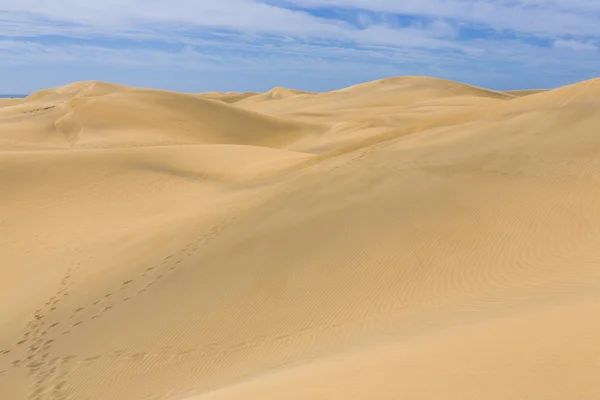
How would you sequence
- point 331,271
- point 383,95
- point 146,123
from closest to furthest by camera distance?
point 331,271 < point 146,123 < point 383,95

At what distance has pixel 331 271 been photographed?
8.48 metres

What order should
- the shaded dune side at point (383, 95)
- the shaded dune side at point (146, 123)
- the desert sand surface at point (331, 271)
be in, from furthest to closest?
the shaded dune side at point (383, 95) → the shaded dune side at point (146, 123) → the desert sand surface at point (331, 271)

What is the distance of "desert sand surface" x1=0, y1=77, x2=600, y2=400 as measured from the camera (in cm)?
474

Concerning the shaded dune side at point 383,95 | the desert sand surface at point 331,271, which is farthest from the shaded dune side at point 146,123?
the shaded dune side at point 383,95

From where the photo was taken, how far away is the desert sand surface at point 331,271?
4737mm

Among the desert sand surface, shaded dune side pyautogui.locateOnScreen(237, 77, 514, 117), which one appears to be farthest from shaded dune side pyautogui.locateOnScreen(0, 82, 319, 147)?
shaded dune side pyautogui.locateOnScreen(237, 77, 514, 117)

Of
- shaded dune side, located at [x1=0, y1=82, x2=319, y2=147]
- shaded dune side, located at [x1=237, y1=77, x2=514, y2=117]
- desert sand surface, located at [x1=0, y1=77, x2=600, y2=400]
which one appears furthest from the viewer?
shaded dune side, located at [x1=237, y1=77, x2=514, y2=117]

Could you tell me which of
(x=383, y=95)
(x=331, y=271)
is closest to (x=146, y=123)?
(x=331, y=271)

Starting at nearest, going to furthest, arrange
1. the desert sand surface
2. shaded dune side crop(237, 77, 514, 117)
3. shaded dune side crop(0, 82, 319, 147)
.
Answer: the desert sand surface < shaded dune side crop(0, 82, 319, 147) < shaded dune side crop(237, 77, 514, 117)

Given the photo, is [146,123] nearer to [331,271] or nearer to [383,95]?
[331,271]

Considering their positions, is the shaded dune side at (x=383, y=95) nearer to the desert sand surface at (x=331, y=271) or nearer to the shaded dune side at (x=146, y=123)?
the shaded dune side at (x=146, y=123)

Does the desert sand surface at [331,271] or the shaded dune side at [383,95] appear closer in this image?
the desert sand surface at [331,271]

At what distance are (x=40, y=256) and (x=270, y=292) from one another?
538 cm

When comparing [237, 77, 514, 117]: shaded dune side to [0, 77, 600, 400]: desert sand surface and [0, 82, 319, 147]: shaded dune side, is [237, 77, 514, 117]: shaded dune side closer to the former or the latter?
[0, 82, 319, 147]: shaded dune side
